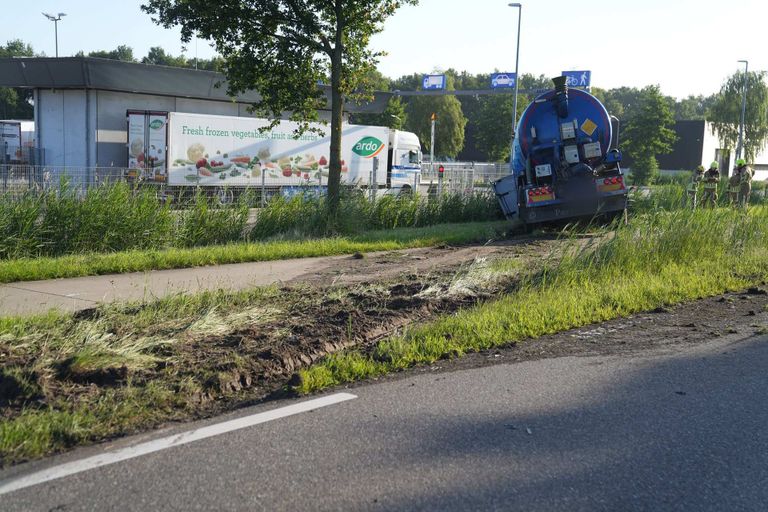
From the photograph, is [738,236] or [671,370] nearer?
[671,370]

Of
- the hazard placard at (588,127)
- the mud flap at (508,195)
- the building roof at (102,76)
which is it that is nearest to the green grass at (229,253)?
the mud flap at (508,195)

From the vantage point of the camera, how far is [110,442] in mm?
4617

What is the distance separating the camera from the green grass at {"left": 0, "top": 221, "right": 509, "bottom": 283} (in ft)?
34.7

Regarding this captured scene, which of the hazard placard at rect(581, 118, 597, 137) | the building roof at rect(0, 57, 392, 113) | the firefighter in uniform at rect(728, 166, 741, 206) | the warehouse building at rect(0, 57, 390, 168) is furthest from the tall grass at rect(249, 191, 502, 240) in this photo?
the warehouse building at rect(0, 57, 390, 168)

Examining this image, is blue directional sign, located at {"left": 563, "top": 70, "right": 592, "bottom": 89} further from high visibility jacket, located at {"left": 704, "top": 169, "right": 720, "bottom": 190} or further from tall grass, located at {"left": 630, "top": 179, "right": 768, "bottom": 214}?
tall grass, located at {"left": 630, "top": 179, "right": 768, "bottom": 214}

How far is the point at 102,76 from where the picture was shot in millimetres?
30141

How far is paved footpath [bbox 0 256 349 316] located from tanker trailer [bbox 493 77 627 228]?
6692mm

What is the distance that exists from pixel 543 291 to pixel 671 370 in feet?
8.85

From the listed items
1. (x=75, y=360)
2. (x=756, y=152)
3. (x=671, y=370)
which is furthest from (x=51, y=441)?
(x=756, y=152)

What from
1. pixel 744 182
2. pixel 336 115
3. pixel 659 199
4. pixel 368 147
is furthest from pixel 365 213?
pixel 368 147

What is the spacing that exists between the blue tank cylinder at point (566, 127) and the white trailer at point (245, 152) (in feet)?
28.4

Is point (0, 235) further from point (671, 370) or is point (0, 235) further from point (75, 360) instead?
point (671, 370)

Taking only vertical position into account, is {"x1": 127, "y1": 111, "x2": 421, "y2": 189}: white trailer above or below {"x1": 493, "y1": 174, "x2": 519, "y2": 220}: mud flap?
above

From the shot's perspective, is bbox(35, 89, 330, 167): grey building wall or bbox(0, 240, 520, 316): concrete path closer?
bbox(0, 240, 520, 316): concrete path
